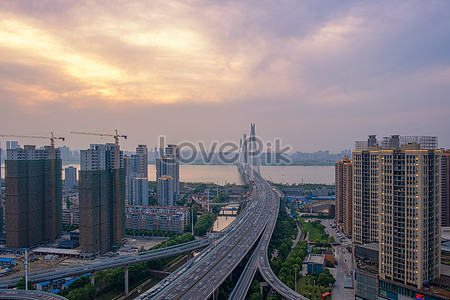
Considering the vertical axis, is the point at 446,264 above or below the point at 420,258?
below

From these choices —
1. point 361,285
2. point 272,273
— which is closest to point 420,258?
point 361,285

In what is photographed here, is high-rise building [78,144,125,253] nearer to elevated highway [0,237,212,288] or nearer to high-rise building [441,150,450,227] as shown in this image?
elevated highway [0,237,212,288]

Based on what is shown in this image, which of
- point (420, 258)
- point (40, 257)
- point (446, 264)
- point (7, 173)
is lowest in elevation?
point (40, 257)

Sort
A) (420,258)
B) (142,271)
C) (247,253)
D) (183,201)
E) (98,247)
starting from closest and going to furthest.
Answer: (420,258) → (142,271) → (247,253) → (98,247) → (183,201)

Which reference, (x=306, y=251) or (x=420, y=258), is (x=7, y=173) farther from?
(x=420, y=258)

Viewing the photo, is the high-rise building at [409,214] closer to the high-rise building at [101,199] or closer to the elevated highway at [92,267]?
the elevated highway at [92,267]

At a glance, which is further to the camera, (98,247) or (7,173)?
(7,173)
